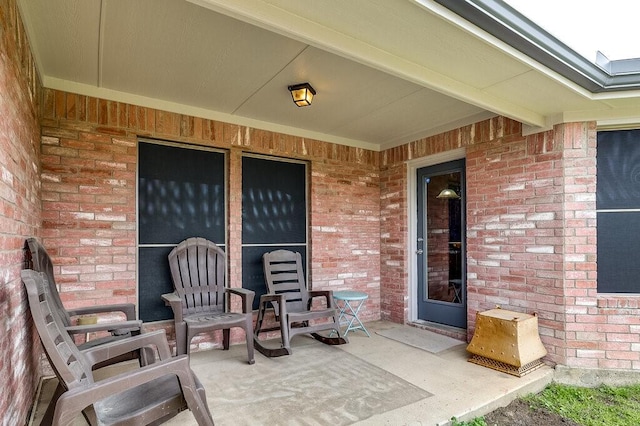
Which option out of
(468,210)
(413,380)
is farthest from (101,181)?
(468,210)

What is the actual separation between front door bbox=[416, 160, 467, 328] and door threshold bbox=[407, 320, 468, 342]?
54 millimetres

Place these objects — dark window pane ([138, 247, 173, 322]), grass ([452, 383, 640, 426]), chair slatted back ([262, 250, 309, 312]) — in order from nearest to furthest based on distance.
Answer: grass ([452, 383, 640, 426]), dark window pane ([138, 247, 173, 322]), chair slatted back ([262, 250, 309, 312])

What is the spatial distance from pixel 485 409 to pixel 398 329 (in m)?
1.87

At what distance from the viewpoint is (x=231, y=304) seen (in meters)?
3.81

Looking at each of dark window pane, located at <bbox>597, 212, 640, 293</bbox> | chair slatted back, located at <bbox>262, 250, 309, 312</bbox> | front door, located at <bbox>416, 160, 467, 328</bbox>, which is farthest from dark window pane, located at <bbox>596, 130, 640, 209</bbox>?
chair slatted back, located at <bbox>262, 250, 309, 312</bbox>

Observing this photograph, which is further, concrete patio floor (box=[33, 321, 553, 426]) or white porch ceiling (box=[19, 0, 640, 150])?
concrete patio floor (box=[33, 321, 553, 426])

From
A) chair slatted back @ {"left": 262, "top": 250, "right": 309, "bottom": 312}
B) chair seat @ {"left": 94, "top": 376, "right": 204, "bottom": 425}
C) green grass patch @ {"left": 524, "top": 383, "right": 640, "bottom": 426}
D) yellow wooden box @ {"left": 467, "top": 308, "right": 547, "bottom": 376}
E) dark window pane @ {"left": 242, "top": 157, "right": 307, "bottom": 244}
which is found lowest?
green grass patch @ {"left": 524, "top": 383, "right": 640, "bottom": 426}

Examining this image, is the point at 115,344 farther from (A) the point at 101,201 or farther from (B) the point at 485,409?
(B) the point at 485,409

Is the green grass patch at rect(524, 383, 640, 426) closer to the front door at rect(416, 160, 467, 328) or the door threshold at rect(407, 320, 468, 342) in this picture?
the door threshold at rect(407, 320, 468, 342)

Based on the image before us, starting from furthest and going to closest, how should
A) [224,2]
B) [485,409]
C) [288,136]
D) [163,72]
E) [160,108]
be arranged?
[288,136]
[160,108]
[163,72]
[485,409]
[224,2]

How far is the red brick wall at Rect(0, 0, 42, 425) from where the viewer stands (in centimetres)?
165

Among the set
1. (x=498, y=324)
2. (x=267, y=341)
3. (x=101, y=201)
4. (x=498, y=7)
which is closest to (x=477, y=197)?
(x=498, y=324)

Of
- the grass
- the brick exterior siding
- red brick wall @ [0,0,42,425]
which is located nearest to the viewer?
red brick wall @ [0,0,42,425]

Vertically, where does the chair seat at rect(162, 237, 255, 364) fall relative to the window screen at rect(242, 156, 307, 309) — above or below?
below
